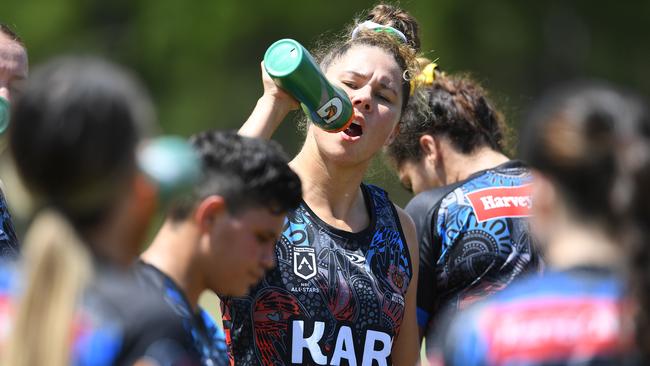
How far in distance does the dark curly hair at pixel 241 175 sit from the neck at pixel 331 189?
1.05 m

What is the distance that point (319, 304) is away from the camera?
365 cm

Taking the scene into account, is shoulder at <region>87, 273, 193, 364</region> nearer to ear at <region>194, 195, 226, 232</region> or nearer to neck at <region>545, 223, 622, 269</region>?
ear at <region>194, 195, 226, 232</region>

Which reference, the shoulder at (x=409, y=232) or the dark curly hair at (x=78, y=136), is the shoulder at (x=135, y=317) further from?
the shoulder at (x=409, y=232)

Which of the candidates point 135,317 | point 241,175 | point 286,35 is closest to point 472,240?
point 241,175

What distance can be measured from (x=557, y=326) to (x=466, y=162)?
2.45 metres

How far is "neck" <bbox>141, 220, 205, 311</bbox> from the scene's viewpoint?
2602 millimetres

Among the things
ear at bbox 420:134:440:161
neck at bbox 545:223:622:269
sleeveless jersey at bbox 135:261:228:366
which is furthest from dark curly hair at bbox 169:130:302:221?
ear at bbox 420:134:440:161

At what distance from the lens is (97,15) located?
71.6 ft

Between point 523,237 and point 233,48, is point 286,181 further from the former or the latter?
point 233,48

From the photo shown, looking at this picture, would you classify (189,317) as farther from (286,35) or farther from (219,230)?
(286,35)

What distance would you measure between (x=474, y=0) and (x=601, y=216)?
60.9ft

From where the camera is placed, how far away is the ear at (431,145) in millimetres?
4777

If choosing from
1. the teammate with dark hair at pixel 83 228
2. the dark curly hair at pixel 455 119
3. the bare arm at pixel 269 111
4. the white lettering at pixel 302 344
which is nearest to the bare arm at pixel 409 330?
the white lettering at pixel 302 344

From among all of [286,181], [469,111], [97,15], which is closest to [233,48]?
[97,15]
